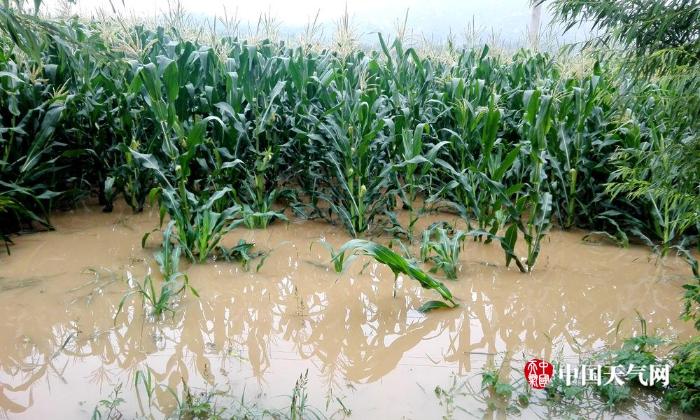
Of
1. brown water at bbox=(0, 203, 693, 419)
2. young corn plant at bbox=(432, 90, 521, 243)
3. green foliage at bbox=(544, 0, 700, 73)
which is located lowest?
brown water at bbox=(0, 203, 693, 419)

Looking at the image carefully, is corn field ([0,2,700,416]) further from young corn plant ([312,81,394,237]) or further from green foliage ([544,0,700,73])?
green foliage ([544,0,700,73])

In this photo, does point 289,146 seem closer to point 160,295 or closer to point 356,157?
point 356,157

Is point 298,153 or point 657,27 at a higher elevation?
point 657,27

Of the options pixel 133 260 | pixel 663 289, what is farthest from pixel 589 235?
pixel 133 260

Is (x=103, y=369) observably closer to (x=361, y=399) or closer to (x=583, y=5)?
(x=361, y=399)

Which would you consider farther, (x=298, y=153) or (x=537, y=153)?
(x=298, y=153)

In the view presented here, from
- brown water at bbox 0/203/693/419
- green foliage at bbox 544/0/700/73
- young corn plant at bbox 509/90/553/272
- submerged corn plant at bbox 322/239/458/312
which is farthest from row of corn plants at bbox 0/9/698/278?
green foliage at bbox 544/0/700/73

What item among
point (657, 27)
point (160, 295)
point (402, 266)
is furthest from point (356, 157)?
point (657, 27)

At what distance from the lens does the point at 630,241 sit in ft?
15.9

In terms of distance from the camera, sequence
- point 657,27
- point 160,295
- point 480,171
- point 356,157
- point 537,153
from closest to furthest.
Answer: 1. point 657,27
2. point 160,295
3. point 537,153
4. point 480,171
5. point 356,157

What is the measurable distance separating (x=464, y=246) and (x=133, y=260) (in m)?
2.44

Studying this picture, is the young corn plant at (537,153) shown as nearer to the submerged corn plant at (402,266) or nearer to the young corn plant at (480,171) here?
the young corn plant at (480,171)

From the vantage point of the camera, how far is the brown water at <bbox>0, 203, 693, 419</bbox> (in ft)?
8.70

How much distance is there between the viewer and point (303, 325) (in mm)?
3293
